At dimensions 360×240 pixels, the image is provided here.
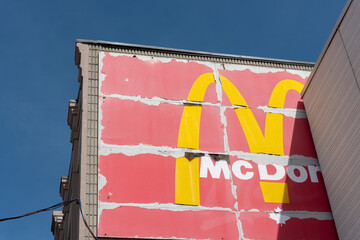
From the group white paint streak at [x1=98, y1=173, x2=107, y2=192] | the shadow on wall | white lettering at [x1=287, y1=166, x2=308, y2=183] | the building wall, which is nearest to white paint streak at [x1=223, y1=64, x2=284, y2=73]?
the building wall

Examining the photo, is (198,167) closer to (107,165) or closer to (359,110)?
(107,165)

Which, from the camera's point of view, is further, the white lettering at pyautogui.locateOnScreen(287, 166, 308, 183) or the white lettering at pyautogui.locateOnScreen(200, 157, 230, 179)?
the white lettering at pyautogui.locateOnScreen(287, 166, 308, 183)

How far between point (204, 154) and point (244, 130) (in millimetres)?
1784

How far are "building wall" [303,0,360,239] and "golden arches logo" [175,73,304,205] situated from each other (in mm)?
1234

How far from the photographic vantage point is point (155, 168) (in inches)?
674

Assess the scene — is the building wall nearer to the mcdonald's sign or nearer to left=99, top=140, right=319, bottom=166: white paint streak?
the mcdonald's sign

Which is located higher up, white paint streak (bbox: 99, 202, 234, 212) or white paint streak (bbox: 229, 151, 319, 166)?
white paint streak (bbox: 229, 151, 319, 166)

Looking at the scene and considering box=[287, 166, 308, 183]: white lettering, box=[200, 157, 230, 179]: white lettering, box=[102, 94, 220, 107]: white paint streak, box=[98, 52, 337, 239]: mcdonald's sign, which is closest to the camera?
box=[98, 52, 337, 239]: mcdonald's sign

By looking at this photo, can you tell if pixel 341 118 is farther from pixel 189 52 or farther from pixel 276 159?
pixel 189 52

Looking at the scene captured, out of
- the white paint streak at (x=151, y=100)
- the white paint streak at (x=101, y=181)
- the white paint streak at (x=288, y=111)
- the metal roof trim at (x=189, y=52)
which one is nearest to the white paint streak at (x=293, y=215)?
the white paint streak at (x=288, y=111)

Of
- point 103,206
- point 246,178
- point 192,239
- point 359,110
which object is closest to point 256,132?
point 246,178

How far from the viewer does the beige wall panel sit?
16.8 meters

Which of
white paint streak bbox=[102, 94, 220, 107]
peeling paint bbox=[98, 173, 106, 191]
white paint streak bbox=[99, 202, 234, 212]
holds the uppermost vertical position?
white paint streak bbox=[102, 94, 220, 107]

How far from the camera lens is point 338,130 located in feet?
58.7
